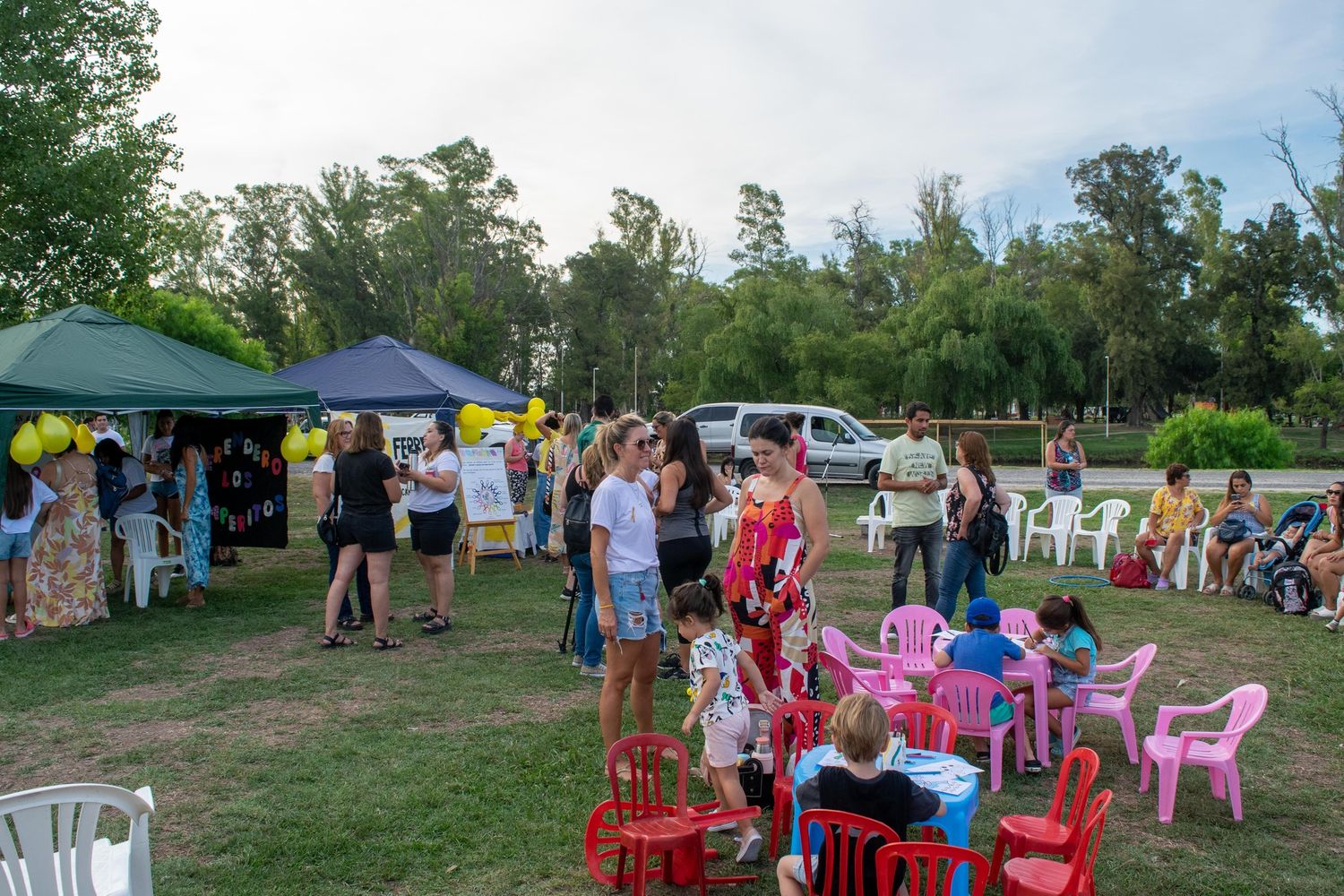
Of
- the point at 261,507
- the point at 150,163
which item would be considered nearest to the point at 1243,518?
the point at 261,507

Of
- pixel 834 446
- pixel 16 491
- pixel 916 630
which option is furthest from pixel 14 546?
pixel 834 446

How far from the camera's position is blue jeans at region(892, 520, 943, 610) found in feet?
21.4

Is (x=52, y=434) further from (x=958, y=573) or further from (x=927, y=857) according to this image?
(x=927, y=857)

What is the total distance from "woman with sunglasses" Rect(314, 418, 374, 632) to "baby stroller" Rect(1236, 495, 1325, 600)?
776cm

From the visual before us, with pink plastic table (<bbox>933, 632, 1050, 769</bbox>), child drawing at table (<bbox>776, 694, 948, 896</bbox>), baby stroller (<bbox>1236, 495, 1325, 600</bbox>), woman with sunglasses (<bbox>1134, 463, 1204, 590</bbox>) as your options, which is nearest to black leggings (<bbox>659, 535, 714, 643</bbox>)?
pink plastic table (<bbox>933, 632, 1050, 769</bbox>)

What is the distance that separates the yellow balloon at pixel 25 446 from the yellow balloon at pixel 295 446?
7.80ft

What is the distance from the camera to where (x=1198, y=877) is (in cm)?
350

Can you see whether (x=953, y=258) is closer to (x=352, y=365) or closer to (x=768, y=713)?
(x=352, y=365)

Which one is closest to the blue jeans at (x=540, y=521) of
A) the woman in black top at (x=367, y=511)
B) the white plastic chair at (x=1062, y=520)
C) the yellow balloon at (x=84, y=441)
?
the woman in black top at (x=367, y=511)

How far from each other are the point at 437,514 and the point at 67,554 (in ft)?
9.79

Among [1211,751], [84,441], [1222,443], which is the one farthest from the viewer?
[1222,443]

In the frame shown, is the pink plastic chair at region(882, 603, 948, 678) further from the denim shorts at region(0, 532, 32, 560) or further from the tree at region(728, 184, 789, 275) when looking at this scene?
the tree at region(728, 184, 789, 275)

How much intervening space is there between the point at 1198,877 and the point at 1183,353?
53845mm

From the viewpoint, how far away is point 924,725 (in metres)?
3.82
